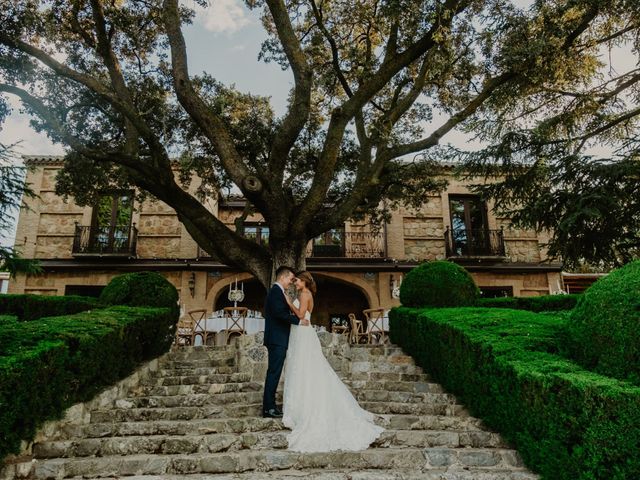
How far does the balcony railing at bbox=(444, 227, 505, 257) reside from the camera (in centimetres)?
1742

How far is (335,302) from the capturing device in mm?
18609

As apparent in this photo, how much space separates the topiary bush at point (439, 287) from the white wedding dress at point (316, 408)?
474 centimetres

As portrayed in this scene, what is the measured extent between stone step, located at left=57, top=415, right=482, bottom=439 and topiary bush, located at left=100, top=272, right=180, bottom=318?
3719mm

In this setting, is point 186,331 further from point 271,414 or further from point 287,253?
point 271,414

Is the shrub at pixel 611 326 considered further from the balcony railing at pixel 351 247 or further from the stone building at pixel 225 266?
the balcony railing at pixel 351 247

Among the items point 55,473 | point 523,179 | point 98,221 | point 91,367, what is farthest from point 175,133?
point 55,473

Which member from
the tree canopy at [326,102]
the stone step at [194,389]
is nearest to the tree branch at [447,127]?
the tree canopy at [326,102]

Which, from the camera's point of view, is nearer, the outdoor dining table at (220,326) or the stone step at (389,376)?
the stone step at (389,376)

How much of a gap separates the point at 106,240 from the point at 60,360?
1297 cm

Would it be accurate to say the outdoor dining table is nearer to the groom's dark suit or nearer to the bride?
the groom's dark suit

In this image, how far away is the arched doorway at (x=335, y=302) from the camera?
18.5 meters

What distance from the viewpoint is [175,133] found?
12.4m

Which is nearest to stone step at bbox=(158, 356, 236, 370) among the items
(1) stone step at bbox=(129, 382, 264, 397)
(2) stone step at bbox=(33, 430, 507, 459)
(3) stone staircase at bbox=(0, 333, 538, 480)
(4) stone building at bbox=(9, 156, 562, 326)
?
(3) stone staircase at bbox=(0, 333, 538, 480)

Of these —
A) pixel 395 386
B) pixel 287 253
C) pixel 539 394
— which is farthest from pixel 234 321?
pixel 539 394
